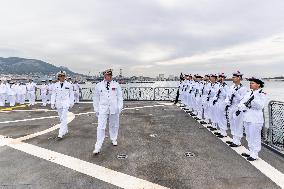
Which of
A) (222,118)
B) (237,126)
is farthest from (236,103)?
(222,118)

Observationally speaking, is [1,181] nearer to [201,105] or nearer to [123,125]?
[123,125]

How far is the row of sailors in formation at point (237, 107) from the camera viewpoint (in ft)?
24.7

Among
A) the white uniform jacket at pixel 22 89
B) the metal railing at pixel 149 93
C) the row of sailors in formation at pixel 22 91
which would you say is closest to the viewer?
the row of sailors in formation at pixel 22 91

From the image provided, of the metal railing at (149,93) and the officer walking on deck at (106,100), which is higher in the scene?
the officer walking on deck at (106,100)

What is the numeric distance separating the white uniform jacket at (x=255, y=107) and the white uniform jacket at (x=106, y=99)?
3.50 metres

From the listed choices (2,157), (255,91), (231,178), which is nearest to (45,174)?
(2,157)

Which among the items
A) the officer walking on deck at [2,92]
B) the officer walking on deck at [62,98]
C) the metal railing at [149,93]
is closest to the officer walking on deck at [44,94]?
the officer walking on deck at [2,92]

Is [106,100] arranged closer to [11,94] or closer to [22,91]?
[11,94]

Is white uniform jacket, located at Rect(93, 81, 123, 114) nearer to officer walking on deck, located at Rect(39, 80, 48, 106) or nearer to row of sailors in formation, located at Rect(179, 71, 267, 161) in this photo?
row of sailors in formation, located at Rect(179, 71, 267, 161)

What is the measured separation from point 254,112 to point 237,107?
2.46 feet

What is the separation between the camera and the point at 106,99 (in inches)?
338

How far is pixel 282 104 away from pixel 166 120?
6522mm

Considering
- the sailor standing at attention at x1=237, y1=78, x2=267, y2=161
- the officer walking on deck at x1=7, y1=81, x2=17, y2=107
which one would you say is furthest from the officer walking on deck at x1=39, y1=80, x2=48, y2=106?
the sailor standing at attention at x1=237, y1=78, x2=267, y2=161

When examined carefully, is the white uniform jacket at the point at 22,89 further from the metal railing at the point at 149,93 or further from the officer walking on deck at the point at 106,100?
the officer walking on deck at the point at 106,100
